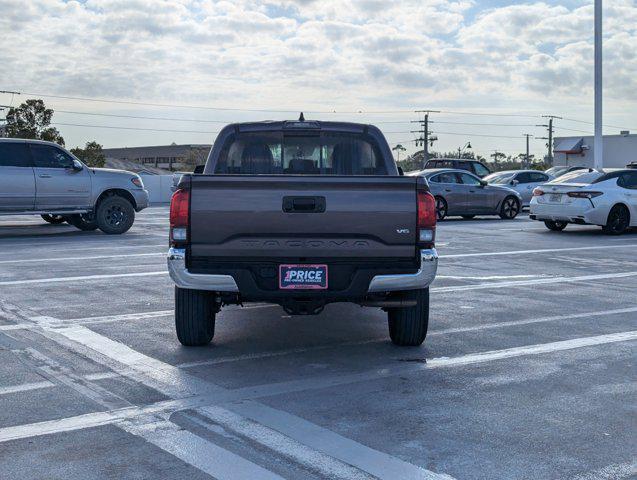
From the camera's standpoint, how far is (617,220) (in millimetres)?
19844

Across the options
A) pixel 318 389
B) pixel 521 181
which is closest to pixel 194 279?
pixel 318 389

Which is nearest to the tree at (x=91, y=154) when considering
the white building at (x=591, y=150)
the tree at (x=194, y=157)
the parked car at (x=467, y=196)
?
the tree at (x=194, y=157)

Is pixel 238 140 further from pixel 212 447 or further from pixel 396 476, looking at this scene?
pixel 396 476

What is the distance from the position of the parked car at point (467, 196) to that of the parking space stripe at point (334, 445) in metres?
19.3

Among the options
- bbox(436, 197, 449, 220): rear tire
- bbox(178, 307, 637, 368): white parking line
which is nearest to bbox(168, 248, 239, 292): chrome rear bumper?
bbox(178, 307, 637, 368): white parking line

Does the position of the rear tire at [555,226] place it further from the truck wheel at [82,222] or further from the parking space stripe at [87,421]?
the parking space stripe at [87,421]

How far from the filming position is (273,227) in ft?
21.7

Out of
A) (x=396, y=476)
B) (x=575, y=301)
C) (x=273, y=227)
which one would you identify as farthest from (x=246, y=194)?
(x=575, y=301)

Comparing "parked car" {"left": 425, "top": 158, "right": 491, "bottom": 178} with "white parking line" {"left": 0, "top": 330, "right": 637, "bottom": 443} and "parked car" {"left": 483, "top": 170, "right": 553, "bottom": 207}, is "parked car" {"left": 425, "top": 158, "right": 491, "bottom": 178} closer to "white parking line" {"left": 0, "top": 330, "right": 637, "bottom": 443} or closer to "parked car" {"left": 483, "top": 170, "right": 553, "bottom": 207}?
"parked car" {"left": 483, "top": 170, "right": 553, "bottom": 207}

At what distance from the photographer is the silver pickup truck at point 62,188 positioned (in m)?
18.5

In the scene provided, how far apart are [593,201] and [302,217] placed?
46.7 feet

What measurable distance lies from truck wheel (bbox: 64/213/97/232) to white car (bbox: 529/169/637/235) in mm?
10058

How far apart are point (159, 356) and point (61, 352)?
812 millimetres

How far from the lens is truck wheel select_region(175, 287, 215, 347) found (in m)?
7.17
